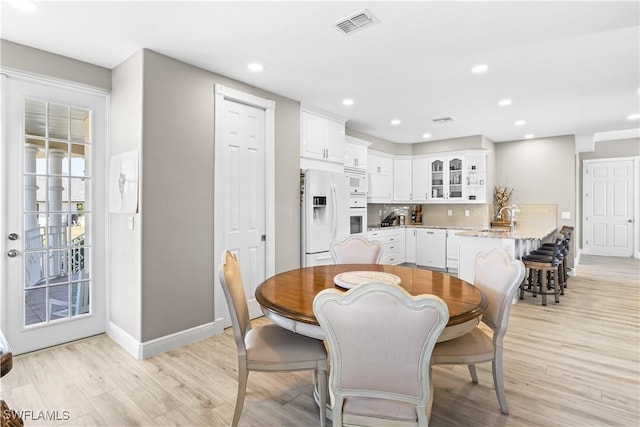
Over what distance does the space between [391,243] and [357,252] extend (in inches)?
126

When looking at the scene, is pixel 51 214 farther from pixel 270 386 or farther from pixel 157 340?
pixel 270 386

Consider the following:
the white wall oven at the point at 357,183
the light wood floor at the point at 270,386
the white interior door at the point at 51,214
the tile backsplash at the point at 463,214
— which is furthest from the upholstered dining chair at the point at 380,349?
the tile backsplash at the point at 463,214

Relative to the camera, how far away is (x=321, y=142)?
4566 mm

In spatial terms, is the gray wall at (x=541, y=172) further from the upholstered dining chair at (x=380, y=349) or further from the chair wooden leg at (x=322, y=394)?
the upholstered dining chair at (x=380, y=349)

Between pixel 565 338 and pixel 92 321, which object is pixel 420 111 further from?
pixel 92 321

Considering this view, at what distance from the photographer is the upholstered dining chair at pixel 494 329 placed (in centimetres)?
191

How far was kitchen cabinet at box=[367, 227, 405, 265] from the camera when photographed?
6.02 m

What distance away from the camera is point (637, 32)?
253 cm

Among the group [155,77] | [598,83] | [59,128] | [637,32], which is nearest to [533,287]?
[598,83]

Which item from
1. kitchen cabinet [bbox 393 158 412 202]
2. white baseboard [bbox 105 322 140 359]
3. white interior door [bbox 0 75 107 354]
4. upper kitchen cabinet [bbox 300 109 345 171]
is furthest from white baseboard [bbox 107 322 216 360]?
kitchen cabinet [bbox 393 158 412 202]

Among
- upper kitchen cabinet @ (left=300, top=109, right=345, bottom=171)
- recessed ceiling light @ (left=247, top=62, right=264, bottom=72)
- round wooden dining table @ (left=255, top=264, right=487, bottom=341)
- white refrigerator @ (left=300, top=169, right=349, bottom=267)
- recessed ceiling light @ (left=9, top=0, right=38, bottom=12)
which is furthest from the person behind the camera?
upper kitchen cabinet @ (left=300, top=109, right=345, bottom=171)

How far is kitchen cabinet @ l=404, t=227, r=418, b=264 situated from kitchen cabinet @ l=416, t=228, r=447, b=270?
6 cm

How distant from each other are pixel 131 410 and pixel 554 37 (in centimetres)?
393

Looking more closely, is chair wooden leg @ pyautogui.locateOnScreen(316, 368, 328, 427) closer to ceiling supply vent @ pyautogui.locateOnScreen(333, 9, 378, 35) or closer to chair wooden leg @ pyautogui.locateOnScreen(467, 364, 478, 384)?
chair wooden leg @ pyautogui.locateOnScreen(467, 364, 478, 384)
